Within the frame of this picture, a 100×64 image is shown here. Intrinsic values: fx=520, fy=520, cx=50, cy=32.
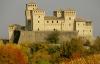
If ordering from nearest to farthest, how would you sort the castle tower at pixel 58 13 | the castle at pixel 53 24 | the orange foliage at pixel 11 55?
the orange foliage at pixel 11 55
the castle at pixel 53 24
the castle tower at pixel 58 13

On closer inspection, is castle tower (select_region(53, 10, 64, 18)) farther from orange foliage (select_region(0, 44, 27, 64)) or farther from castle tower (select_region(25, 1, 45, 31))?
orange foliage (select_region(0, 44, 27, 64))

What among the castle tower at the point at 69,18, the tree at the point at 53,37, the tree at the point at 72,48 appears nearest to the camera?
the tree at the point at 72,48

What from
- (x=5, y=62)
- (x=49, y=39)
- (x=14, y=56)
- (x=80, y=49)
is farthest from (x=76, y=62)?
(x=49, y=39)

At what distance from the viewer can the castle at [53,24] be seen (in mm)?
41188

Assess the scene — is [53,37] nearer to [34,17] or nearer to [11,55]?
[34,17]

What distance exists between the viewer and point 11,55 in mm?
33312

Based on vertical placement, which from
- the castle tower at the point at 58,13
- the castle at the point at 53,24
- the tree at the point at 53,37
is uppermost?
the castle tower at the point at 58,13

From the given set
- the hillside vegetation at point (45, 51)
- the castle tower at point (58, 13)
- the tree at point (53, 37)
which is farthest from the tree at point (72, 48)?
the castle tower at point (58, 13)

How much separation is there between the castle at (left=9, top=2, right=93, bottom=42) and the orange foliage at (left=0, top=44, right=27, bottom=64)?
4338mm

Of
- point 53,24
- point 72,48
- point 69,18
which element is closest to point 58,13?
point 69,18

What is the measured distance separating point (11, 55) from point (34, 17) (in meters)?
8.61

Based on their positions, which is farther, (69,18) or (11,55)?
(69,18)

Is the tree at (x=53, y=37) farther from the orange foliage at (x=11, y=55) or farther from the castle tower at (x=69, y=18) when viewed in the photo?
the orange foliage at (x=11, y=55)

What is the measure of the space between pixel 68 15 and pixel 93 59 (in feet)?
96.5
